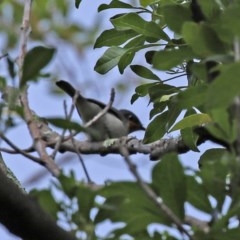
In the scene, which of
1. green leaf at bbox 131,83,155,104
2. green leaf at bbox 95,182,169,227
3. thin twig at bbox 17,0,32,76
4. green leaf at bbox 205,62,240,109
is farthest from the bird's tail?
green leaf at bbox 205,62,240,109

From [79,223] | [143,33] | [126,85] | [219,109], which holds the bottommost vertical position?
Answer: [79,223]

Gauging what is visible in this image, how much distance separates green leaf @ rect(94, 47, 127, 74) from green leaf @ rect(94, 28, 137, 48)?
3cm

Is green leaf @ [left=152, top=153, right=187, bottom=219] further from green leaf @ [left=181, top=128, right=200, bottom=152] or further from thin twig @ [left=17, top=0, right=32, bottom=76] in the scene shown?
green leaf @ [left=181, top=128, right=200, bottom=152]

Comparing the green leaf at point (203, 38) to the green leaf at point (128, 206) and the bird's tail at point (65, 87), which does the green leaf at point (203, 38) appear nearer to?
the green leaf at point (128, 206)

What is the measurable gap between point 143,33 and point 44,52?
69 cm

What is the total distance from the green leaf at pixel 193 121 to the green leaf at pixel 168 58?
16.0 inches

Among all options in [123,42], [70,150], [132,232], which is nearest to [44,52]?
[132,232]

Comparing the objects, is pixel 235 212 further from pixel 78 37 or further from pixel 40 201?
pixel 78 37

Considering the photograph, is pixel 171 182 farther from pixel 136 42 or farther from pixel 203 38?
pixel 136 42

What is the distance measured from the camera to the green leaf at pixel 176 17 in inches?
46.7

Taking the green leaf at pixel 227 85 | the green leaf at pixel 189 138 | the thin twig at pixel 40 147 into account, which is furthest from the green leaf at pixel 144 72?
the green leaf at pixel 227 85

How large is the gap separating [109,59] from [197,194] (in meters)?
0.82

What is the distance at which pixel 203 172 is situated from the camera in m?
1.01

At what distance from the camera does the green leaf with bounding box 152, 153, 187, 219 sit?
3.26 ft
